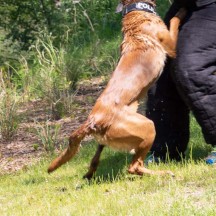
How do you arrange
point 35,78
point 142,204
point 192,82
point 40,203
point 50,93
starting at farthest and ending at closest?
point 35,78
point 50,93
point 192,82
point 40,203
point 142,204

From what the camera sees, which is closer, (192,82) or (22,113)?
(192,82)

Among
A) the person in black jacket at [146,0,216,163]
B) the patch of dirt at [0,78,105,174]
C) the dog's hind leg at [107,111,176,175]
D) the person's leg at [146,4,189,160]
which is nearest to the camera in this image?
the dog's hind leg at [107,111,176,175]

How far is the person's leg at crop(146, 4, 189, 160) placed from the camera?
606 centimetres

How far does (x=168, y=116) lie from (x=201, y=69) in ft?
2.23

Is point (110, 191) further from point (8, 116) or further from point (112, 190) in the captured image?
point (8, 116)

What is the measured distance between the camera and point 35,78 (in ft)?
35.9

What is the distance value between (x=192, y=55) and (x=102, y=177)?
1.44 meters

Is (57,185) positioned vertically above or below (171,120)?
below

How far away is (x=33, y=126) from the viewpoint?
30.4 feet

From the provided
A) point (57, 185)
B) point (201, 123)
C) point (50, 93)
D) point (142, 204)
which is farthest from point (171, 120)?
point (50, 93)

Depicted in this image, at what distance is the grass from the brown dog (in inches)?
10.1

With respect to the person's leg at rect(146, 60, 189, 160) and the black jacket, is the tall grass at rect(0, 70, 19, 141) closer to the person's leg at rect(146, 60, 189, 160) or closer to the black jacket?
the person's leg at rect(146, 60, 189, 160)

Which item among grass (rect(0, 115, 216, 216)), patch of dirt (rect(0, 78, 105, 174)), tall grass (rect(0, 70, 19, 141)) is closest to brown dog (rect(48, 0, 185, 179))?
grass (rect(0, 115, 216, 216))

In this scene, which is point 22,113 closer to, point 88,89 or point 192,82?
point 88,89
